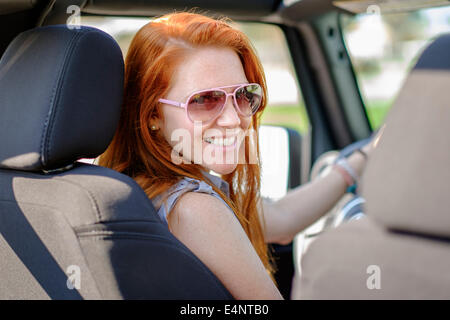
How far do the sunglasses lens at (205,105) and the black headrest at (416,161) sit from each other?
0.63 metres

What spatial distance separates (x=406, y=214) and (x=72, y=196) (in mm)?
736

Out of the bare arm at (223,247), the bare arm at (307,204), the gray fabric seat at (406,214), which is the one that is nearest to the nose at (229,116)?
the bare arm at (223,247)

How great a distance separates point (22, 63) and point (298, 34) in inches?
73.1

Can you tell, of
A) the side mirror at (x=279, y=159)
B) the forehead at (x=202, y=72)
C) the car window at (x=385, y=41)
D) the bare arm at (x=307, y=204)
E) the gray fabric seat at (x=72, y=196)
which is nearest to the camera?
the gray fabric seat at (x=72, y=196)

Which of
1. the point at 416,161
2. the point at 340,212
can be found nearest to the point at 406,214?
the point at 416,161

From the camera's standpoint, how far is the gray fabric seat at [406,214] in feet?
2.75

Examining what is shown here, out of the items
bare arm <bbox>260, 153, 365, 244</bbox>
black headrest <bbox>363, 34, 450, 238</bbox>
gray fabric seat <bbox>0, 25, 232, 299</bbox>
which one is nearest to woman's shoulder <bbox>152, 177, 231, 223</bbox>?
gray fabric seat <bbox>0, 25, 232, 299</bbox>

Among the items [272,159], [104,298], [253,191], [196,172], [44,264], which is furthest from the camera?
[272,159]

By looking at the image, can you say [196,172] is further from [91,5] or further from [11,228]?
[91,5]

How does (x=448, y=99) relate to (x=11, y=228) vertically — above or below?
above

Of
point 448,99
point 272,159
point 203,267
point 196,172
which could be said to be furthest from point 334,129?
point 448,99

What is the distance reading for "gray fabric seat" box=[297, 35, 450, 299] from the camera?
837 millimetres

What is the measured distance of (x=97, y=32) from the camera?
1.38m

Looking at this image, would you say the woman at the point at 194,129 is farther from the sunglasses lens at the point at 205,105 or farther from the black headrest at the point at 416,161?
the black headrest at the point at 416,161
